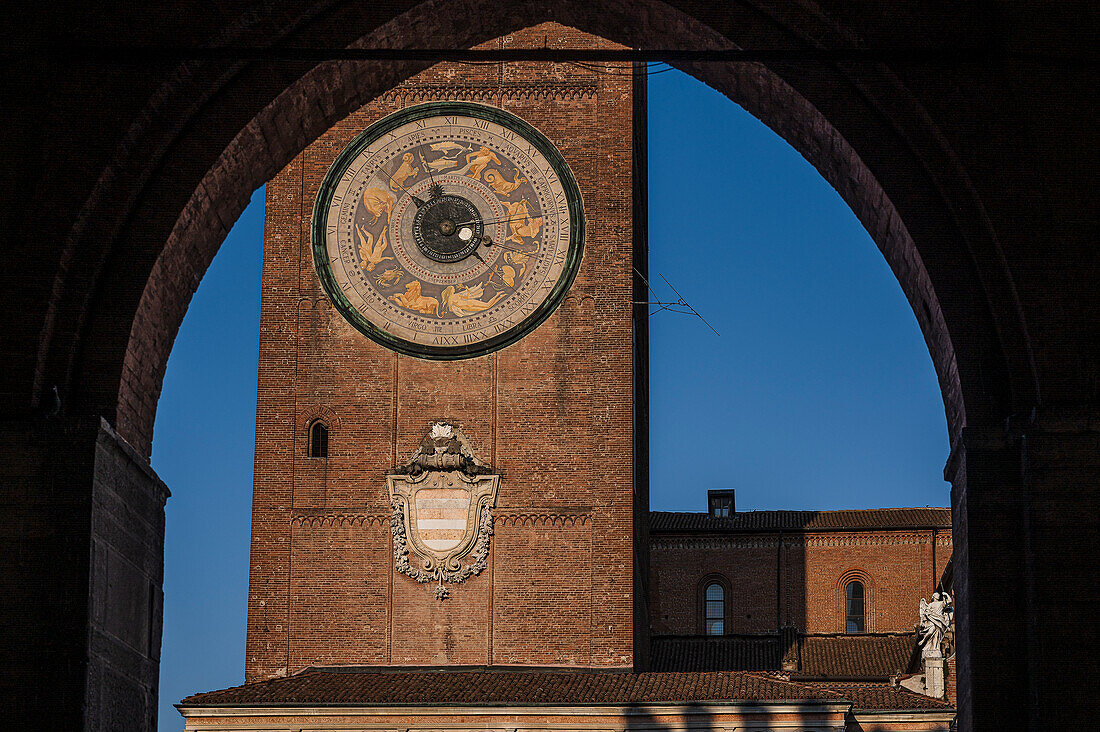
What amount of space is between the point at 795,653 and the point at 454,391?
21.9 meters

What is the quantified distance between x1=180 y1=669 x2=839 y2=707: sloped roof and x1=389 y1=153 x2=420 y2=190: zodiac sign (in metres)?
7.90

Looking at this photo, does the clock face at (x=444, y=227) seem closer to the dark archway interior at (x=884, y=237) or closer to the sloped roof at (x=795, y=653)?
the sloped roof at (x=795, y=653)

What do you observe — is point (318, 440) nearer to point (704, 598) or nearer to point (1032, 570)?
point (1032, 570)

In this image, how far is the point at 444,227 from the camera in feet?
94.3

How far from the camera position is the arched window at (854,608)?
52.0 metres

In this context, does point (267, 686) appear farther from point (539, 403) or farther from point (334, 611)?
point (539, 403)

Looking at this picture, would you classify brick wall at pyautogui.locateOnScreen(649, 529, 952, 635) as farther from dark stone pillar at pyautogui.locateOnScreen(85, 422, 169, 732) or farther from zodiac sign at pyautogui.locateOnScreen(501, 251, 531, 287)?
dark stone pillar at pyautogui.locateOnScreen(85, 422, 169, 732)

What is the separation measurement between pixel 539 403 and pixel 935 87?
68.0 feet

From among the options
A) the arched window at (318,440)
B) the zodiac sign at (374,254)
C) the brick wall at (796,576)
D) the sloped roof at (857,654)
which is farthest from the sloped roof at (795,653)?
the zodiac sign at (374,254)

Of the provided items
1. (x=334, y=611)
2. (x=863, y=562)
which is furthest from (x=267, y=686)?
(x=863, y=562)

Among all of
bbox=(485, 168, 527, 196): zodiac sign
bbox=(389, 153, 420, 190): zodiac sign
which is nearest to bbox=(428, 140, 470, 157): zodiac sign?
bbox=(389, 153, 420, 190): zodiac sign

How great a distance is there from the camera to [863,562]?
52469mm

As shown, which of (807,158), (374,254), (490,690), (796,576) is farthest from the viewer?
(796,576)

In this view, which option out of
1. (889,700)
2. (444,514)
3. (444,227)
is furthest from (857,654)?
(444,227)
